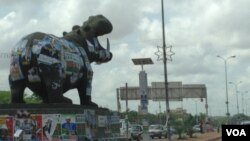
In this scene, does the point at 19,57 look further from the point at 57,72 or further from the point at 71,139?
the point at 71,139

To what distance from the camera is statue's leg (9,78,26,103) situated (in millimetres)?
18011

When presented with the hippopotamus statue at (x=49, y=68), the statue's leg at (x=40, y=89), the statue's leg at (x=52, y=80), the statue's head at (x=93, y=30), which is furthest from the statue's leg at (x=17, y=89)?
the statue's head at (x=93, y=30)

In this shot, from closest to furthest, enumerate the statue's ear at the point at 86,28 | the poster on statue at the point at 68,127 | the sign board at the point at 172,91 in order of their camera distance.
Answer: the poster on statue at the point at 68,127, the statue's ear at the point at 86,28, the sign board at the point at 172,91

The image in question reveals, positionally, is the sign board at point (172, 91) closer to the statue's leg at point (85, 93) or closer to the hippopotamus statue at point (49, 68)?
the statue's leg at point (85, 93)

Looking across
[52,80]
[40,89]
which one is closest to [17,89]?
[40,89]

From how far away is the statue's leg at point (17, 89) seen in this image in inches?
709

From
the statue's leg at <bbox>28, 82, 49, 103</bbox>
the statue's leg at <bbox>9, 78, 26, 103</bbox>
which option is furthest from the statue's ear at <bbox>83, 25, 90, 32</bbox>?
the statue's leg at <bbox>9, 78, 26, 103</bbox>

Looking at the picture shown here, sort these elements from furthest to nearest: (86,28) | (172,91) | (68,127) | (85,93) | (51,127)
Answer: (172,91) < (86,28) < (85,93) < (68,127) < (51,127)

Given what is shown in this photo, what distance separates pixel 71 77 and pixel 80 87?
4.43ft

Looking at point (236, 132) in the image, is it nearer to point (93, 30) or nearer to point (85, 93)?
point (85, 93)

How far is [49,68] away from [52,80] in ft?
1.40

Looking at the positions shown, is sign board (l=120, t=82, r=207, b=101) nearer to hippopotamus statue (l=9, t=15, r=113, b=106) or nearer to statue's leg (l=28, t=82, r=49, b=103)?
hippopotamus statue (l=9, t=15, r=113, b=106)

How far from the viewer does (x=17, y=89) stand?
18.2 meters

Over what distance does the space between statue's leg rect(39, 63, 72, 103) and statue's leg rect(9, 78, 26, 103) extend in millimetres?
971
